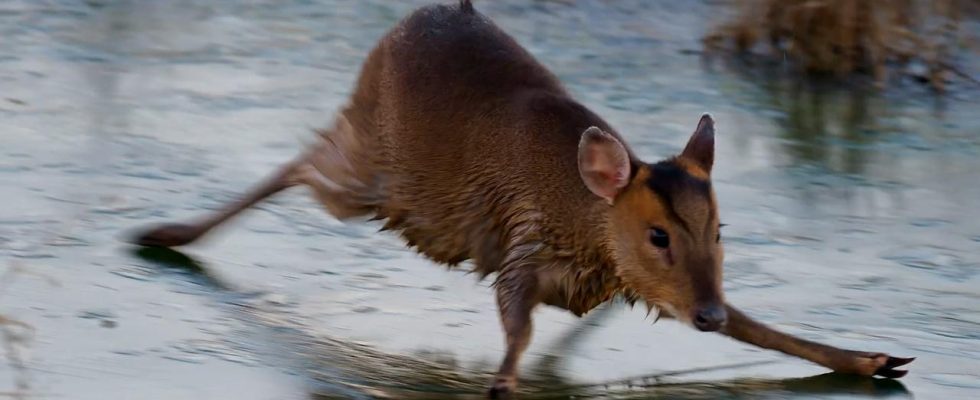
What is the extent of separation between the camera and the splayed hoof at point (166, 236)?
6613 mm

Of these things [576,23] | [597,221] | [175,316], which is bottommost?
[175,316]

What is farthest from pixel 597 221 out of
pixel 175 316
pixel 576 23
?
pixel 576 23

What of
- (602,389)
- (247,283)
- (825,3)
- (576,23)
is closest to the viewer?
(602,389)

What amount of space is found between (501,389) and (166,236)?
1829mm

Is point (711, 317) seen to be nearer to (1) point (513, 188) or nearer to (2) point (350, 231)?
→ (1) point (513, 188)

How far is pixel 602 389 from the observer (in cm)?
549

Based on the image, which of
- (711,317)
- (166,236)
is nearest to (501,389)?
(711,317)

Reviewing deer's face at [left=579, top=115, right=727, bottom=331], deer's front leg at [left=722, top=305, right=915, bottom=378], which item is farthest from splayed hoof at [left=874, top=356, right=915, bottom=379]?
deer's face at [left=579, top=115, right=727, bottom=331]

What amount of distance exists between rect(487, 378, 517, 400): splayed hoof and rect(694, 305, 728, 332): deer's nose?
549mm

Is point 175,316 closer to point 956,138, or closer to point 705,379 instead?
point 705,379

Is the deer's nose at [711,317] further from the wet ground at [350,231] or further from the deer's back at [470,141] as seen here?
the deer's back at [470,141]

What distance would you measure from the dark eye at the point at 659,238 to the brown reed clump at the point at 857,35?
5144mm

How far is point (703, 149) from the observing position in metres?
5.74

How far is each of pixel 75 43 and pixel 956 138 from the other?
4495mm
